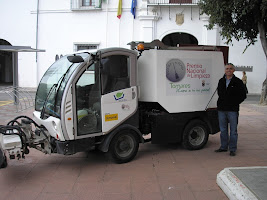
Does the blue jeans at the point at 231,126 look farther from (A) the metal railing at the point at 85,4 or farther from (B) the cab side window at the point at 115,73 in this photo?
(A) the metal railing at the point at 85,4

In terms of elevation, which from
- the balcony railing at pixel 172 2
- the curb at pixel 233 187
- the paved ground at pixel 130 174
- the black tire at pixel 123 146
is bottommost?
the paved ground at pixel 130 174

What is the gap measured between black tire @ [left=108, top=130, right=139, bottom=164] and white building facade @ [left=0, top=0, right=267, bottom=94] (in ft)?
44.9

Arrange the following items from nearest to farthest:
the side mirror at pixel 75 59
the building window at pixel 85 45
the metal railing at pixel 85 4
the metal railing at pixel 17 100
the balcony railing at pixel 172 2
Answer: the side mirror at pixel 75 59 → the metal railing at pixel 17 100 → the balcony railing at pixel 172 2 → the metal railing at pixel 85 4 → the building window at pixel 85 45

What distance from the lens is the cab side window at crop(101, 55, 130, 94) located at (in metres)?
4.56

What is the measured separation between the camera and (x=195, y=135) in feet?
18.9

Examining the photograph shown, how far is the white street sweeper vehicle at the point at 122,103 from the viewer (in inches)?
169

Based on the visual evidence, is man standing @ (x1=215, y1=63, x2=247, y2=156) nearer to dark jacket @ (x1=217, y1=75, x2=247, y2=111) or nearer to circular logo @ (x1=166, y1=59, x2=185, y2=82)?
dark jacket @ (x1=217, y1=75, x2=247, y2=111)

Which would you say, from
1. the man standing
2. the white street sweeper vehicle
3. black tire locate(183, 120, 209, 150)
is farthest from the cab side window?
the man standing

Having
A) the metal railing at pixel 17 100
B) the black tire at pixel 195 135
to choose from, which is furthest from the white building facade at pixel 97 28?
the black tire at pixel 195 135

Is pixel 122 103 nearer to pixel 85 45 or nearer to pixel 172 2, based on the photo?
pixel 172 2

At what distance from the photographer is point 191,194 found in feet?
12.4

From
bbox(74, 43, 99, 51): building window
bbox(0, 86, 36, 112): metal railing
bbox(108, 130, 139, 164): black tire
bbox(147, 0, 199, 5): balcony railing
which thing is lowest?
bbox(108, 130, 139, 164): black tire

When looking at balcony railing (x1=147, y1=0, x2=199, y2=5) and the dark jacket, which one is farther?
balcony railing (x1=147, y1=0, x2=199, y2=5)

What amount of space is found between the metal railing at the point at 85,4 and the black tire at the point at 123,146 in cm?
1468
